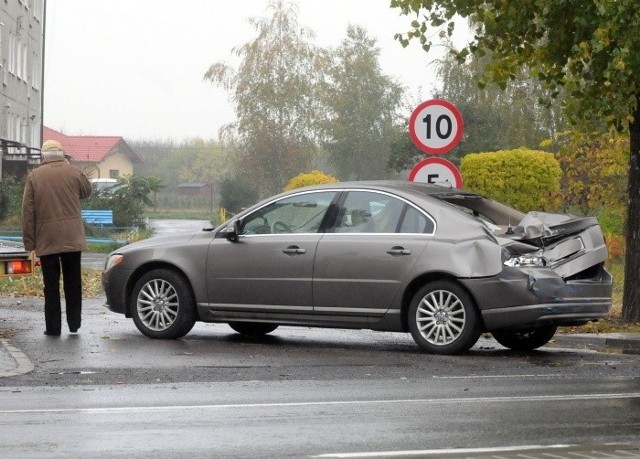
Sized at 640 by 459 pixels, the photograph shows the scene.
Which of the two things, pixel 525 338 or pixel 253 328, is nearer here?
pixel 525 338

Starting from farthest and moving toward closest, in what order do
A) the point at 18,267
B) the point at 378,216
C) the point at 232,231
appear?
the point at 18,267
the point at 232,231
the point at 378,216

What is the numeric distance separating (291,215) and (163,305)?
1.55 meters

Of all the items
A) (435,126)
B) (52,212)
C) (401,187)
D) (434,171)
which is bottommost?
(52,212)

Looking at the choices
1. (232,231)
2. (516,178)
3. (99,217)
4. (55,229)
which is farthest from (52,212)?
(99,217)

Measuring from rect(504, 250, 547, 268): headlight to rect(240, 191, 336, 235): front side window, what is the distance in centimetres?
196

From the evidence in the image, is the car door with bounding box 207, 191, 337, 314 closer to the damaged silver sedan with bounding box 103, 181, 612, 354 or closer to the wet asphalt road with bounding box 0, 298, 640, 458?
the damaged silver sedan with bounding box 103, 181, 612, 354

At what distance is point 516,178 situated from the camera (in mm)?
39062

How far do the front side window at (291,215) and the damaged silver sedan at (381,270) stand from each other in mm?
12

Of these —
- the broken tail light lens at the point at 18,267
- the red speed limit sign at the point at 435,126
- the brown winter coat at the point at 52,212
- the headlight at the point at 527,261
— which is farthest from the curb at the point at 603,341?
the broken tail light lens at the point at 18,267

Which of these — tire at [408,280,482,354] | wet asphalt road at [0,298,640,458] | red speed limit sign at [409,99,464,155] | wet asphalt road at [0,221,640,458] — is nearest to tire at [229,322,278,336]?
wet asphalt road at [0,221,640,458]

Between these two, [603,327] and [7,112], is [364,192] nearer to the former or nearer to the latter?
[603,327]

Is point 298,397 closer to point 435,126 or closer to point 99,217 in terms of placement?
point 435,126

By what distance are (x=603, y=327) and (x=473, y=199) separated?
3077 mm

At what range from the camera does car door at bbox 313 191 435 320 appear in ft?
43.3
